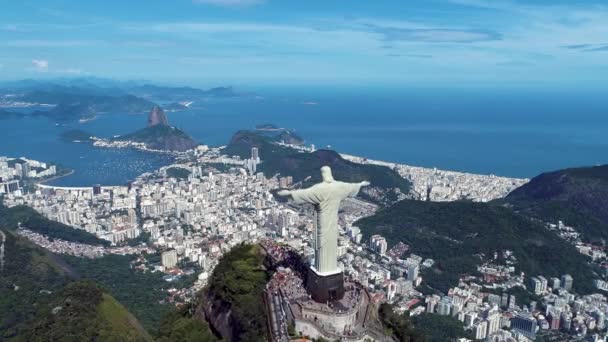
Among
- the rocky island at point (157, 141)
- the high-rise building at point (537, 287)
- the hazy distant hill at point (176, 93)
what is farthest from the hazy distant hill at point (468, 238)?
the hazy distant hill at point (176, 93)

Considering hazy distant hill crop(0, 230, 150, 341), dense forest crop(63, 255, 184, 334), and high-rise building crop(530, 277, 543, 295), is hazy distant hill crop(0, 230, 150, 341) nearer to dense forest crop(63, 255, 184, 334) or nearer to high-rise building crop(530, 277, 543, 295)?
dense forest crop(63, 255, 184, 334)

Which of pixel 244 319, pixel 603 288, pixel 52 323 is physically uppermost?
pixel 244 319

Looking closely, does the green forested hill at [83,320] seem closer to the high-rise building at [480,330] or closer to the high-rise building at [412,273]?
the high-rise building at [480,330]

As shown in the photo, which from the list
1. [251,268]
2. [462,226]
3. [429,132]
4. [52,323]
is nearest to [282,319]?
[251,268]

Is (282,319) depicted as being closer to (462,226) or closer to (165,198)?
(462,226)

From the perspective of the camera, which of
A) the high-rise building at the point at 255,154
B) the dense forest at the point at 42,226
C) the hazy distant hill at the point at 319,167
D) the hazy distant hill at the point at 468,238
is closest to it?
the hazy distant hill at the point at 468,238

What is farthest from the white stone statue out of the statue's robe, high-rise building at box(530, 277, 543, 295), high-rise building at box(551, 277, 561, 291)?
high-rise building at box(551, 277, 561, 291)
